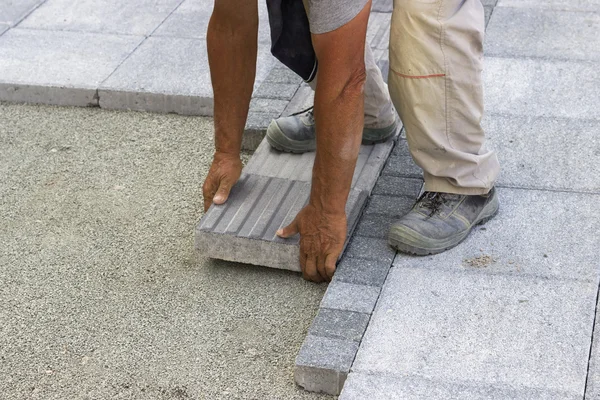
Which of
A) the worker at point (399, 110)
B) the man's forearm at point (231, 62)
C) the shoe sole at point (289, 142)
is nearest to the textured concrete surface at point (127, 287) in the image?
the worker at point (399, 110)

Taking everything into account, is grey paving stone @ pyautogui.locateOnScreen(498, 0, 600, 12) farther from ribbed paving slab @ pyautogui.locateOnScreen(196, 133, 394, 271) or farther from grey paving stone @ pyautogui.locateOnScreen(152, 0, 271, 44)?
ribbed paving slab @ pyautogui.locateOnScreen(196, 133, 394, 271)

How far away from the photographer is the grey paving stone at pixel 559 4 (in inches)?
208

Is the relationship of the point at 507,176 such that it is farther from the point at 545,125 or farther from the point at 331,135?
the point at 331,135

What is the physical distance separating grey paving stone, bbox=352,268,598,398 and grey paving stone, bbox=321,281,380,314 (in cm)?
3

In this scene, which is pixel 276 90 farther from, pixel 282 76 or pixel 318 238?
pixel 318 238

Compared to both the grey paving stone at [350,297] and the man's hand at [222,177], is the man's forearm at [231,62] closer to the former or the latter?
the man's hand at [222,177]

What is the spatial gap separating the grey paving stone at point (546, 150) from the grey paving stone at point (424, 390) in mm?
1215

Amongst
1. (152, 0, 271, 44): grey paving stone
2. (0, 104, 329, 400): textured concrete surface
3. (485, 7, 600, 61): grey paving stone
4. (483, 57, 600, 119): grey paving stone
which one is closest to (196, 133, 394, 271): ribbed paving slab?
(0, 104, 329, 400): textured concrete surface

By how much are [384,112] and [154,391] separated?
1625 millimetres

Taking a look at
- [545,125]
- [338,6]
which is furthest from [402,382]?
[545,125]

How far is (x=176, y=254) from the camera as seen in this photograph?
3.56 meters

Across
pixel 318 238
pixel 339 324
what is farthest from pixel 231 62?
pixel 339 324

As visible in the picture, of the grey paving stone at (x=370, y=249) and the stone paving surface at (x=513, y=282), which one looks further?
the grey paving stone at (x=370, y=249)

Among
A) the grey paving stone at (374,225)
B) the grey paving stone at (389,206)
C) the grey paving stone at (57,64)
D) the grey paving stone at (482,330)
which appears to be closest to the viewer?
the grey paving stone at (482,330)
